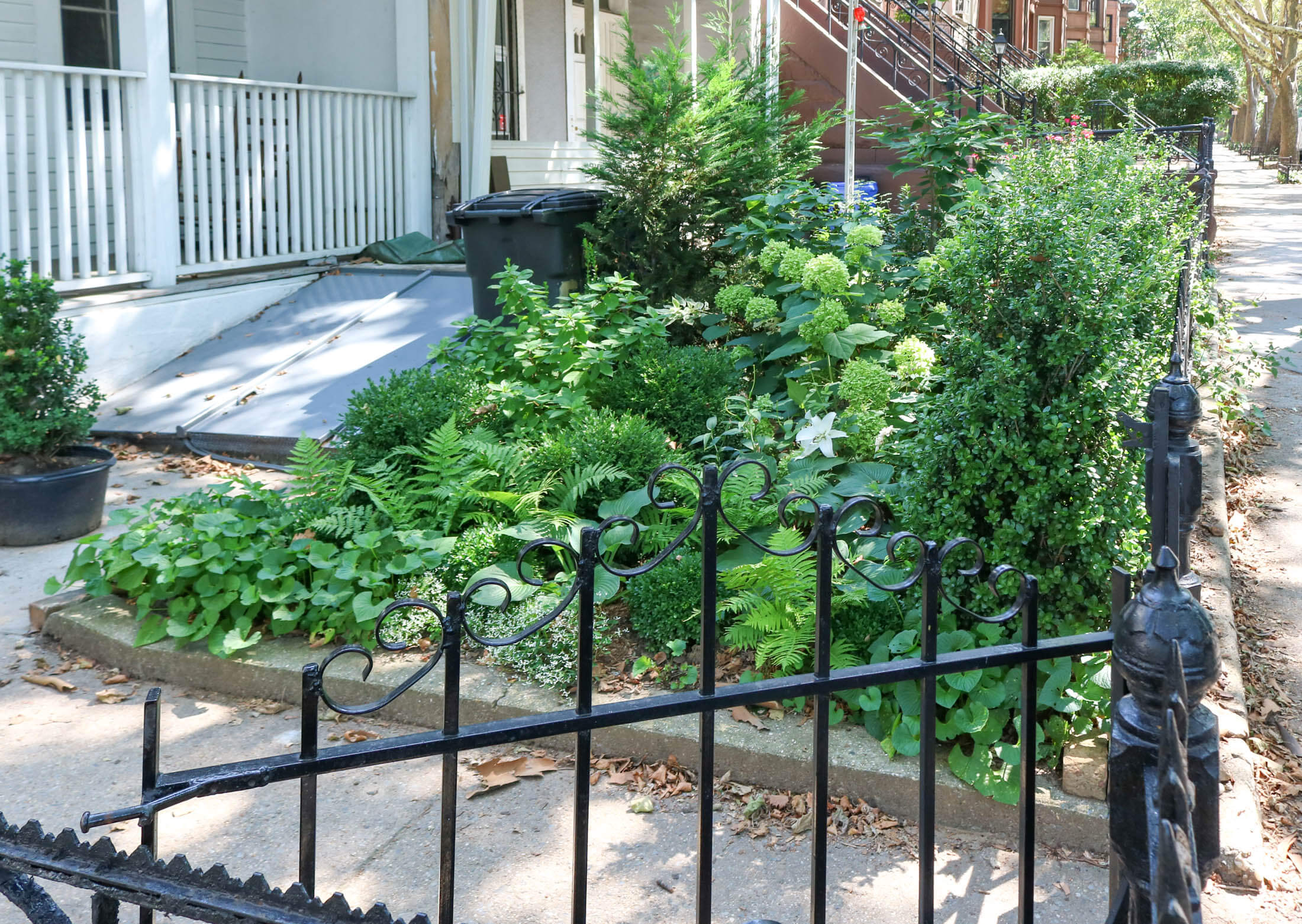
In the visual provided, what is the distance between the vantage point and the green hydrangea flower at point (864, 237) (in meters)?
5.58

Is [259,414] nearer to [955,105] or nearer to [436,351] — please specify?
[436,351]

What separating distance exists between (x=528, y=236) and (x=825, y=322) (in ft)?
8.72

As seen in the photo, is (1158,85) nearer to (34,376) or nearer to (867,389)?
(867,389)

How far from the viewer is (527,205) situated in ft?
23.4

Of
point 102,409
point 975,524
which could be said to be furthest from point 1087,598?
point 102,409

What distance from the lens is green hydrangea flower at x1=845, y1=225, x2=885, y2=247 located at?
18.3 feet

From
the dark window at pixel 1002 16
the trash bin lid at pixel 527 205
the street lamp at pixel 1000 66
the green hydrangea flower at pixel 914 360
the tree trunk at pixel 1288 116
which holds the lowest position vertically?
the green hydrangea flower at pixel 914 360

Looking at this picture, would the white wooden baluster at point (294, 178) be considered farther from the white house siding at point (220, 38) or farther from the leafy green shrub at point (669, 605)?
the leafy green shrub at point (669, 605)

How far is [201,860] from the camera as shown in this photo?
9.86ft

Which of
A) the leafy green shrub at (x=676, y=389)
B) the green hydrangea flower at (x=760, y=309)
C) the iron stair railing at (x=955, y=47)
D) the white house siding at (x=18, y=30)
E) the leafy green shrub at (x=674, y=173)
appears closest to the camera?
the leafy green shrub at (x=676, y=389)

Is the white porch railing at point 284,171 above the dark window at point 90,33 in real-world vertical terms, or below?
below

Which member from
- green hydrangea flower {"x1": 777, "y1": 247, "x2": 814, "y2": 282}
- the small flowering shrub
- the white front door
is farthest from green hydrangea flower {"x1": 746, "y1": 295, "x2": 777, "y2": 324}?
the white front door

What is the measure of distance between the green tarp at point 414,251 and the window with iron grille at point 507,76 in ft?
10.0

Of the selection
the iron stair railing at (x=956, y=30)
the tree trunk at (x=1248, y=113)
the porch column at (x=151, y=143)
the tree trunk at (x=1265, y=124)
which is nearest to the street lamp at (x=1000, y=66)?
the iron stair railing at (x=956, y=30)
